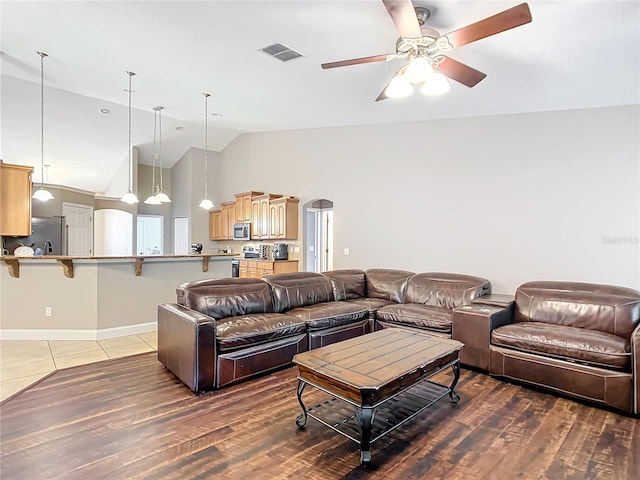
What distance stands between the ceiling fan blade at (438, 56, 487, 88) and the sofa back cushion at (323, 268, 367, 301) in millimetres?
2923

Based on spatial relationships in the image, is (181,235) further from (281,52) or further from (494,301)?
(494,301)

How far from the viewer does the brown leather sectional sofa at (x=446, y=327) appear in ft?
9.39

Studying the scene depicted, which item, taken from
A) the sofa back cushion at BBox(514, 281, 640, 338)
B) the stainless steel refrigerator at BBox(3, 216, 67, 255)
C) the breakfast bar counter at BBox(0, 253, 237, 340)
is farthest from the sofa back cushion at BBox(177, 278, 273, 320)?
the stainless steel refrigerator at BBox(3, 216, 67, 255)

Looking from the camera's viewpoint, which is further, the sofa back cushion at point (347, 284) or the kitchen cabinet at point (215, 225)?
the kitchen cabinet at point (215, 225)

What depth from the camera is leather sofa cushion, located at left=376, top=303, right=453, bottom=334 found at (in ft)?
12.6

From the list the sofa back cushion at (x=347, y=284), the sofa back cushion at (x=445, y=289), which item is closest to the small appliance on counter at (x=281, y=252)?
the sofa back cushion at (x=347, y=284)

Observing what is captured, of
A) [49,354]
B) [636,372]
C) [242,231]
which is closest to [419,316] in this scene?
[636,372]

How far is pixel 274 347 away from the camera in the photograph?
347cm

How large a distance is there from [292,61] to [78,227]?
7.43m

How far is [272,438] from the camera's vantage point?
2.32 m

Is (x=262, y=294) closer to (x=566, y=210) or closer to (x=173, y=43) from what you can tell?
(x=173, y=43)

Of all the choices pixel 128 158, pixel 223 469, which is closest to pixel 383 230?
pixel 223 469

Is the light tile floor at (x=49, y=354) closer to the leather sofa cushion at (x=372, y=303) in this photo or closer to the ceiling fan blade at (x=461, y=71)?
the leather sofa cushion at (x=372, y=303)

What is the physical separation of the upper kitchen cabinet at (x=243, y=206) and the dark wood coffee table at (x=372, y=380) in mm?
5804
